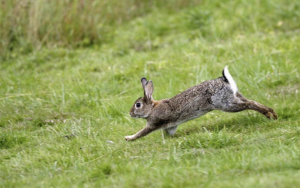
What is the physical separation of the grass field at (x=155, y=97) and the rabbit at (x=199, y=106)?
0.18m

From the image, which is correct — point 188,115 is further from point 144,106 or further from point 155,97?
point 155,97

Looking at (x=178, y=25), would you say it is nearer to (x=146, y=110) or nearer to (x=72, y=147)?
(x=146, y=110)

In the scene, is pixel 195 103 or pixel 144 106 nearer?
pixel 195 103

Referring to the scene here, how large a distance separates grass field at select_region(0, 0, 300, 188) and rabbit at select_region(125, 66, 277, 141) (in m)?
0.18

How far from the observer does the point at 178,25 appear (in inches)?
405

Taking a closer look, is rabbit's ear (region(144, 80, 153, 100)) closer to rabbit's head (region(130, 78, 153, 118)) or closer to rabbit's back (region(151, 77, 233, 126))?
rabbit's head (region(130, 78, 153, 118))

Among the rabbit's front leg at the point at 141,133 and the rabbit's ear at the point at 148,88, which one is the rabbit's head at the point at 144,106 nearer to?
the rabbit's ear at the point at 148,88

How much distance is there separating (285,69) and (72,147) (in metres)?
3.47

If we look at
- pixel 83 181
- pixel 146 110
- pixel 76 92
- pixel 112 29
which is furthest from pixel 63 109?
pixel 112 29

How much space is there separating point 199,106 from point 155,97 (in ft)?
4.56

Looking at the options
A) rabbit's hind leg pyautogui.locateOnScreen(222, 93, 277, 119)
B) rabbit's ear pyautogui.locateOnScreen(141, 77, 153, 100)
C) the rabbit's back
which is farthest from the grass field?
rabbit's ear pyautogui.locateOnScreen(141, 77, 153, 100)

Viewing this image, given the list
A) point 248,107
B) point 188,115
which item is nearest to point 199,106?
point 188,115

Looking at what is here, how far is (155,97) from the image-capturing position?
691cm

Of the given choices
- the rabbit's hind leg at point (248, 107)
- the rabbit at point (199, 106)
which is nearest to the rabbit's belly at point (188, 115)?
the rabbit at point (199, 106)
